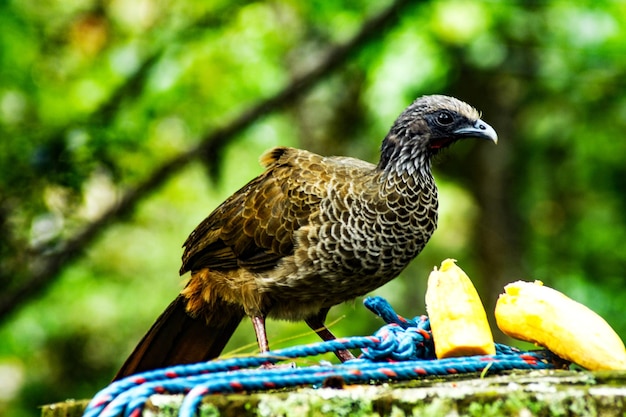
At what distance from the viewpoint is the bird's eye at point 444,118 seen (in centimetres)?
369

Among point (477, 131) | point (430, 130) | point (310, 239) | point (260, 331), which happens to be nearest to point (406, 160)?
point (430, 130)

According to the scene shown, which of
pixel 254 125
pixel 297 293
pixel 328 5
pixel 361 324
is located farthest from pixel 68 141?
pixel 361 324

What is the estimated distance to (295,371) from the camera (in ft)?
6.45

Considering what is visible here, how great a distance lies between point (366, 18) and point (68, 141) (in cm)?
228

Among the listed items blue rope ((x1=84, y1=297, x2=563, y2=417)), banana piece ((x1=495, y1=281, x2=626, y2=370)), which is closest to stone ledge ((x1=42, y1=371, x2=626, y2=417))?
blue rope ((x1=84, y1=297, x2=563, y2=417))

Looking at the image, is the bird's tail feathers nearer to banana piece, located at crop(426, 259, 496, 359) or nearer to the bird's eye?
the bird's eye

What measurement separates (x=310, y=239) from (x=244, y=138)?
3.55 metres

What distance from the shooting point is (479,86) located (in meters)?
8.86

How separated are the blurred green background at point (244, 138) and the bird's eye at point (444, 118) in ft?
0.76

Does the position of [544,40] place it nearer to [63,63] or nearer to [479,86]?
[479,86]

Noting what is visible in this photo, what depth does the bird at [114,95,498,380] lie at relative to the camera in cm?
349

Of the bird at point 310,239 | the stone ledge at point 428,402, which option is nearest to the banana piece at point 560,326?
the stone ledge at point 428,402

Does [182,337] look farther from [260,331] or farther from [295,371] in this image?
[295,371]

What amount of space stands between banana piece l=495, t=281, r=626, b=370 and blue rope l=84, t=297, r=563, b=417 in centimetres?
7
